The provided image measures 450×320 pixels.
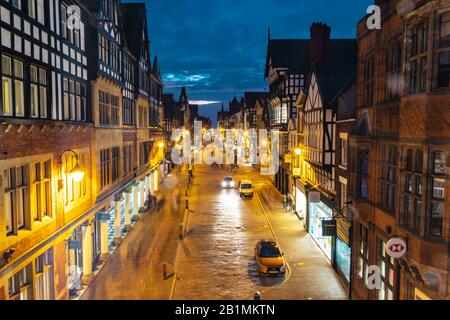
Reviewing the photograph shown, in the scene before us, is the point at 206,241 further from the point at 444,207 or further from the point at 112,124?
the point at 444,207

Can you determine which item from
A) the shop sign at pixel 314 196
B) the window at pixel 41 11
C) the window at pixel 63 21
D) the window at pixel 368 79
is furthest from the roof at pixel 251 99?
the window at pixel 41 11

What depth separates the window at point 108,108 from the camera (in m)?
22.1

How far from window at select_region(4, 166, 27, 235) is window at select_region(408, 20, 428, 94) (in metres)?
11.4

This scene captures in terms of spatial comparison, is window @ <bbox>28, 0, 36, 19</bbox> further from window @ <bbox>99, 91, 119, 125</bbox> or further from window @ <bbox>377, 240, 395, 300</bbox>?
window @ <bbox>377, 240, 395, 300</bbox>

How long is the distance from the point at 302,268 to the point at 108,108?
1360 centimetres

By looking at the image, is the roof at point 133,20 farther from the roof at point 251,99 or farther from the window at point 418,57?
the roof at point 251,99

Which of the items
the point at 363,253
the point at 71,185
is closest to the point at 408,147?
the point at 363,253

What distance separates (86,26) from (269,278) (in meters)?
14.9

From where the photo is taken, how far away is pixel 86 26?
19.6 metres

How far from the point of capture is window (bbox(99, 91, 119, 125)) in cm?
2205

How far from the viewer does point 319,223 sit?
2619cm

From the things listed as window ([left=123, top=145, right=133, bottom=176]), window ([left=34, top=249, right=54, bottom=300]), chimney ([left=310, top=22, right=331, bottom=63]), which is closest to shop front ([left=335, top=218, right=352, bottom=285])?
window ([left=34, top=249, right=54, bottom=300])

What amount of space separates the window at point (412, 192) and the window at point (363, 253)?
4089mm

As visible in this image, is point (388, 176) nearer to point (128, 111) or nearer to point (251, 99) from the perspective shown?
point (128, 111)
